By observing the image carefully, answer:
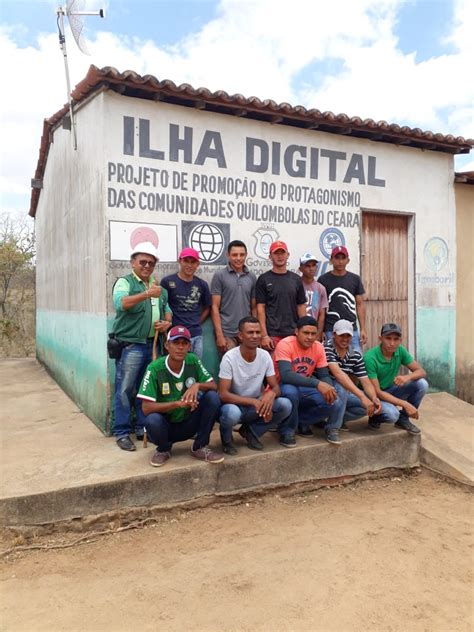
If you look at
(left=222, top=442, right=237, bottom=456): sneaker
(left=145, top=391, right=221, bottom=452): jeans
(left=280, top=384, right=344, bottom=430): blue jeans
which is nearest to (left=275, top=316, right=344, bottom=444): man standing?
(left=280, top=384, right=344, bottom=430): blue jeans

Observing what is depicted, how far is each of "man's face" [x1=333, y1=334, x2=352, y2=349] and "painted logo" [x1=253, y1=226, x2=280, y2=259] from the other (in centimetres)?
154

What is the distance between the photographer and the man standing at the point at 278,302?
16.8 feet

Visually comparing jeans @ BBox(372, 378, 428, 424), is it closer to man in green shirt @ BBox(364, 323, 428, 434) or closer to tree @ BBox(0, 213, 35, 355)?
man in green shirt @ BBox(364, 323, 428, 434)

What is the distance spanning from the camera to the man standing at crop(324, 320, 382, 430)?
4.64 metres

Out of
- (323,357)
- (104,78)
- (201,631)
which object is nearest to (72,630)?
(201,631)

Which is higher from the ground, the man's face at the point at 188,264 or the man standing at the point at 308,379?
the man's face at the point at 188,264

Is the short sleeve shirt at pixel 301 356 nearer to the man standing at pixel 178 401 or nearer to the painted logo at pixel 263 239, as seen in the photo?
the man standing at pixel 178 401

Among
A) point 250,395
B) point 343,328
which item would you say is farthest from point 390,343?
point 250,395

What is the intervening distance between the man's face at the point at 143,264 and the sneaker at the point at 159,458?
5.12 feet

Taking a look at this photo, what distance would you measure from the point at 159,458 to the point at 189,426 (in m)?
0.34

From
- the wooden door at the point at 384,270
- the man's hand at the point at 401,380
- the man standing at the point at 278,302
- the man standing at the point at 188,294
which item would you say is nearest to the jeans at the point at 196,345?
the man standing at the point at 188,294

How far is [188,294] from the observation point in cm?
494

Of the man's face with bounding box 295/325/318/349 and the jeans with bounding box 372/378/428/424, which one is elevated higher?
the man's face with bounding box 295/325/318/349

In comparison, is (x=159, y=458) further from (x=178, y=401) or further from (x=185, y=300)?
(x=185, y=300)
